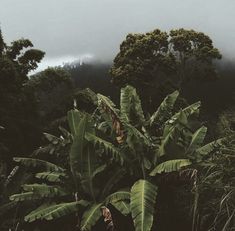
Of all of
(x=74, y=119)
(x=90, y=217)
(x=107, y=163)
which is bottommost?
(x=90, y=217)

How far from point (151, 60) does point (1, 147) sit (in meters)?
12.9

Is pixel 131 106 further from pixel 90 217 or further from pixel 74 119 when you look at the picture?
pixel 90 217

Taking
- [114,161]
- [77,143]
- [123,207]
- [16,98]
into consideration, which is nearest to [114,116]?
[77,143]

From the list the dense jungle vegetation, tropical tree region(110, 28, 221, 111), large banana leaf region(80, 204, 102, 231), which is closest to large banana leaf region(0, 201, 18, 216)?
the dense jungle vegetation

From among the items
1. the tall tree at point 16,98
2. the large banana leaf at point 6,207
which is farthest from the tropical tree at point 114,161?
the tall tree at point 16,98

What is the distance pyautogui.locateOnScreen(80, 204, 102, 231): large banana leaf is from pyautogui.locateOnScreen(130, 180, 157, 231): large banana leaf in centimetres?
105

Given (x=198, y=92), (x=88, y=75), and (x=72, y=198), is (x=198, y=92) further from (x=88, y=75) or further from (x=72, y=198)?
(x=72, y=198)

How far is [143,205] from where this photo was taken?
40.2 ft

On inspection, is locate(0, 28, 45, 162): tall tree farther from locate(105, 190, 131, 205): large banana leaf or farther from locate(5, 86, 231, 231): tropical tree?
locate(105, 190, 131, 205): large banana leaf

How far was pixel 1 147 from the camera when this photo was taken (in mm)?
17000

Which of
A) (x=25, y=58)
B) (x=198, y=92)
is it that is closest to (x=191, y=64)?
(x=198, y=92)

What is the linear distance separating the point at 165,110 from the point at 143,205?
164 inches

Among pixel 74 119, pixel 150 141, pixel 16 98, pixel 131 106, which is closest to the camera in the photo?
pixel 74 119

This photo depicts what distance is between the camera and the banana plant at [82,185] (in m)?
13.5
